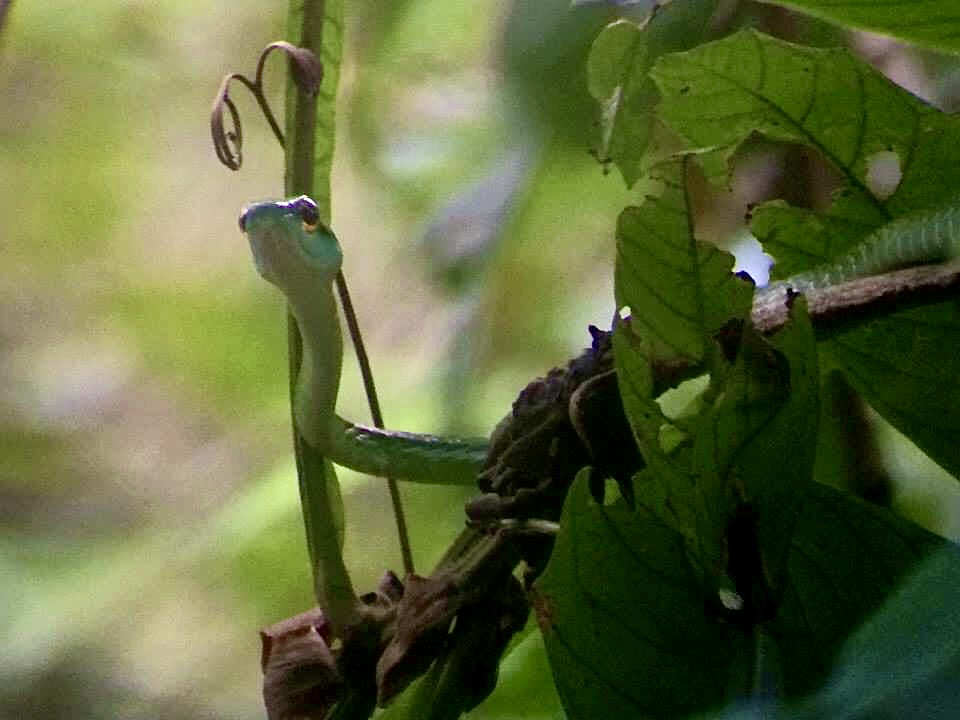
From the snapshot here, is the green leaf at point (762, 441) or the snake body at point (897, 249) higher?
the snake body at point (897, 249)

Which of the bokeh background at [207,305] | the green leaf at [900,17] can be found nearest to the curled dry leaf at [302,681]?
the green leaf at [900,17]

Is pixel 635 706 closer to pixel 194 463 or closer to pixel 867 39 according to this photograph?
pixel 867 39

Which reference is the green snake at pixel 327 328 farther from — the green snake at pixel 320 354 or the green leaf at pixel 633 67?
the green leaf at pixel 633 67

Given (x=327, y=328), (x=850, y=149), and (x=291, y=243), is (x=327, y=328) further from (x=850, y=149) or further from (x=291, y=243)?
(x=850, y=149)

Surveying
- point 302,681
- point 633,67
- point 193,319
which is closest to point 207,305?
point 193,319

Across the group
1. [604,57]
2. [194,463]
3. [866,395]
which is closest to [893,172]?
[604,57]

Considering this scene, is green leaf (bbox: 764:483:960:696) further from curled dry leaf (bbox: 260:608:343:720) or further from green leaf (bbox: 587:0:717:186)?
green leaf (bbox: 587:0:717:186)

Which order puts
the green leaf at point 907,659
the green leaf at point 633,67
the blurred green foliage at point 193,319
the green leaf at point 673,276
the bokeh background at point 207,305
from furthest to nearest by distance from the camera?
the blurred green foliage at point 193,319 → the bokeh background at point 207,305 → the green leaf at point 633,67 → the green leaf at point 673,276 → the green leaf at point 907,659
